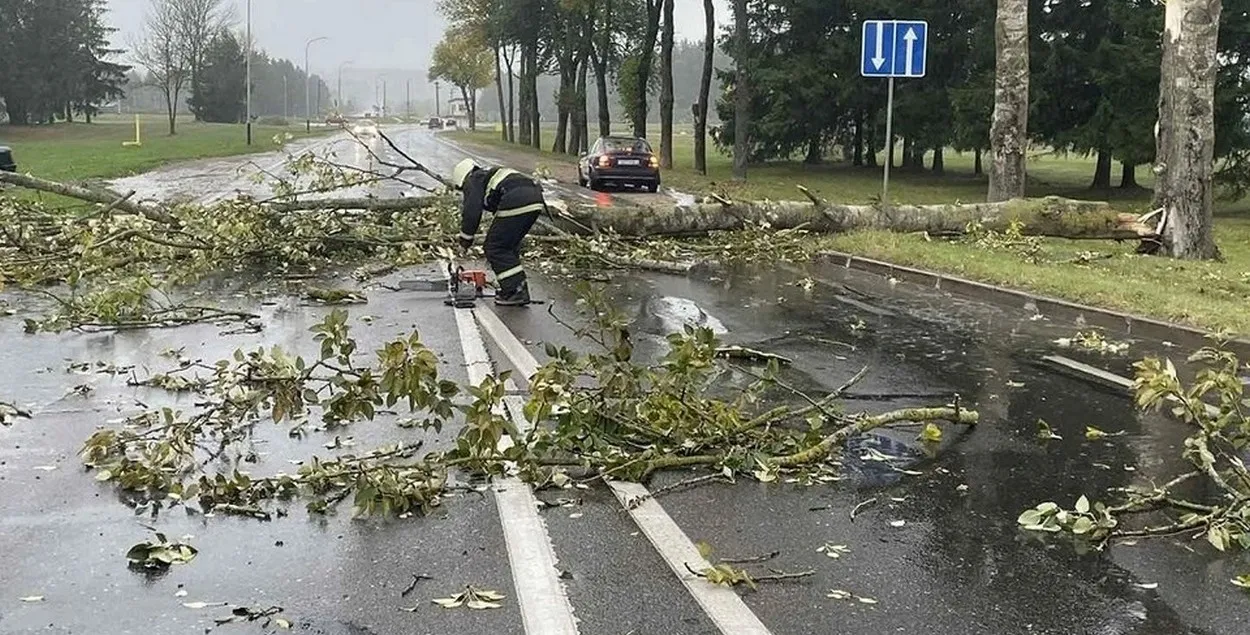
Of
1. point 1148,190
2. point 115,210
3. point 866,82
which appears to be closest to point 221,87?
point 866,82

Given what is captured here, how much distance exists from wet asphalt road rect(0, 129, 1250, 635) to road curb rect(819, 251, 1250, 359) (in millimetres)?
2284

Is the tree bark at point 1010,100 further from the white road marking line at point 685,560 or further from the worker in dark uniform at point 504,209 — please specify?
the white road marking line at point 685,560

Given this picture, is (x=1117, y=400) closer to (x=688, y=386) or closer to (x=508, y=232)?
(x=688, y=386)

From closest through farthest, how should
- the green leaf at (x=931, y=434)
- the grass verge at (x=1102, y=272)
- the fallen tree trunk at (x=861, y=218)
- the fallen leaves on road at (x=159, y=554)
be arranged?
the fallen leaves on road at (x=159, y=554), the green leaf at (x=931, y=434), the grass verge at (x=1102, y=272), the fallen tree trunk at (x=861, y=218)

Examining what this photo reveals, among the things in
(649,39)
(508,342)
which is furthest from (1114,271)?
(649,39)

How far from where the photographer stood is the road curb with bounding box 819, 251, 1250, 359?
9117 mm

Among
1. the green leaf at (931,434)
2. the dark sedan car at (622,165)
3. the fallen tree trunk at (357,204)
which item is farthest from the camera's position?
the dark sedan car at (622,165)

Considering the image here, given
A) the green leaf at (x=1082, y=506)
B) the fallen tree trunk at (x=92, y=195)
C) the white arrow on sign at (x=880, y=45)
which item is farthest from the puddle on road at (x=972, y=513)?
the white arrow on sign at (x=880, y=45)

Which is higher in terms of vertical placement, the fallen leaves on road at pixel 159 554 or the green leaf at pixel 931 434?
the green leaf at pixel 931 434

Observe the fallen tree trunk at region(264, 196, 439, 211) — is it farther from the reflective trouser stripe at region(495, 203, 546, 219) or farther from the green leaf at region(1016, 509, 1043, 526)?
the green leaf at region(1016, 509, 1043, 526)

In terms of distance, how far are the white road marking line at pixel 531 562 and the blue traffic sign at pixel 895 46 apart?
10522 millimetres

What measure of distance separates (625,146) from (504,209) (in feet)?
64.4

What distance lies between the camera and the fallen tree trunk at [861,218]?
48.5 ft

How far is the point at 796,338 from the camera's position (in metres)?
9.27
